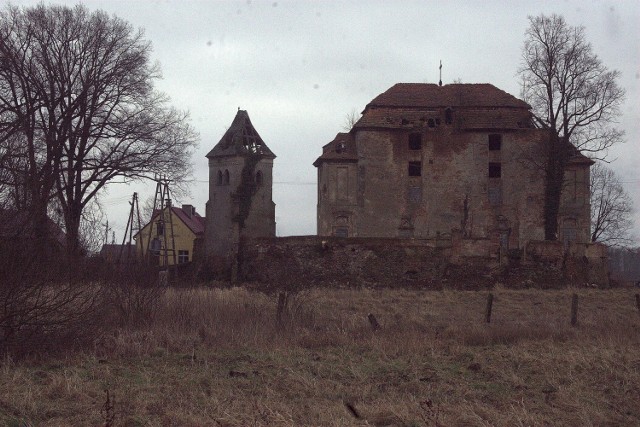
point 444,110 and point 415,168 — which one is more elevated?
point 444,110

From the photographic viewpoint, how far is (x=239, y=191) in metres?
46.4

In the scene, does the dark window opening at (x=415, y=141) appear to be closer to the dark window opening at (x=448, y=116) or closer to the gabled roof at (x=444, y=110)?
the gabled roof at (x=444, y=110)

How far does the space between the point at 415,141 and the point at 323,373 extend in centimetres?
3677

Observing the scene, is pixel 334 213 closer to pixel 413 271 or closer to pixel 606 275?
pixel 413 271

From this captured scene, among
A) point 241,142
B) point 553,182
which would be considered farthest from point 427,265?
point 241,142

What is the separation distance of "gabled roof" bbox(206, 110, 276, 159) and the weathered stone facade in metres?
3.57

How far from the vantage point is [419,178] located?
157 ft

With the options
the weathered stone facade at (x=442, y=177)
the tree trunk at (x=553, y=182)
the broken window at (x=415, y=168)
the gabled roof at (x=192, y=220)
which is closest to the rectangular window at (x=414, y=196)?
the weathered stone facade at (x=442, y=177)

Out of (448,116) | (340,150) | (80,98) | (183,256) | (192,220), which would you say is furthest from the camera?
(192,220)

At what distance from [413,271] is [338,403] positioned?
27921 millimetres

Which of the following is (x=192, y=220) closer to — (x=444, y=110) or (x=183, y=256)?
(x=183, y=256)

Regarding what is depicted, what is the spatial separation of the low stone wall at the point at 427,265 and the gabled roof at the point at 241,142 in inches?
412

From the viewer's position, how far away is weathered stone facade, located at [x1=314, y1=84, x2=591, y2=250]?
1858 inches

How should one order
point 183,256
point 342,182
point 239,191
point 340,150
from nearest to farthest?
point 239,191 → point 342,182 → point 340,150 → point 183,256
